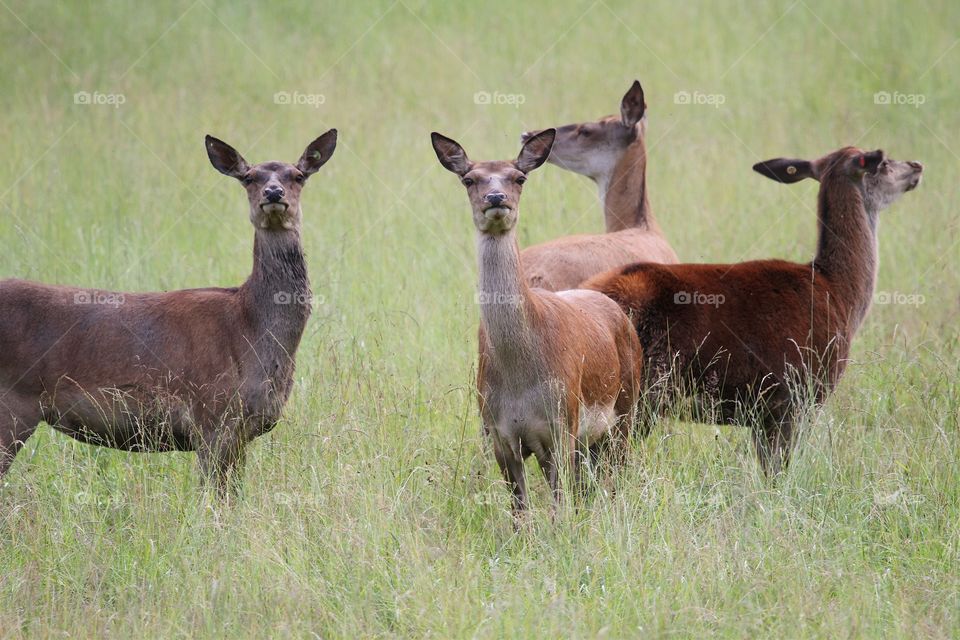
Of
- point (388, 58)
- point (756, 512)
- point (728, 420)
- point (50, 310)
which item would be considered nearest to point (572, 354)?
point (756, 512)

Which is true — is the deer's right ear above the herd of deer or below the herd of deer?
above

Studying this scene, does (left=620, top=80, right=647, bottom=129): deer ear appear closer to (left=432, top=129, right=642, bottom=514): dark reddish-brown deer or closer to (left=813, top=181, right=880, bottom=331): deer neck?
(left=813, top=181, right=880, bottom=331): deer neck

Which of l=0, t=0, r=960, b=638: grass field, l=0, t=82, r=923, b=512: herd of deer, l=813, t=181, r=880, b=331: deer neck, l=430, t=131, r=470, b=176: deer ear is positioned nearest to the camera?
l=0, t=0, r=960, b=638: grass field

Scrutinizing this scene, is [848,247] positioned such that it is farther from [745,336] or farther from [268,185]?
[268,185]

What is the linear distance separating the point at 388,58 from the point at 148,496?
37.3 feet

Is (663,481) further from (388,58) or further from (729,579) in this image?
(388,58)

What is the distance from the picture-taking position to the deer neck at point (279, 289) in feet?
20.9

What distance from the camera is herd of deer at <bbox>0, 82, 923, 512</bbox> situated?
5.70m

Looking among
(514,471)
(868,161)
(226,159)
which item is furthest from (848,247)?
(226,159)

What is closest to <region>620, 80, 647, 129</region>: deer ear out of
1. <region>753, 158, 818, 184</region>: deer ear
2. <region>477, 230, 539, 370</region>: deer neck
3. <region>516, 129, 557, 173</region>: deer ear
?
<region>753, 158, 818, 184</region>: deer ear

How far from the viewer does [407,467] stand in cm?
643

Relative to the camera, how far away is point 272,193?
621 cm

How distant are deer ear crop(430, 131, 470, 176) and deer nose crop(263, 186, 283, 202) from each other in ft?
2.70

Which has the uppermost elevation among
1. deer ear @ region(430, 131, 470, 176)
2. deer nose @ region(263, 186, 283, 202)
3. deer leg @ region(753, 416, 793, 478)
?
deer ear @ region(430, 131, 470, 176)
